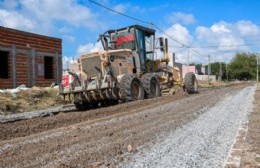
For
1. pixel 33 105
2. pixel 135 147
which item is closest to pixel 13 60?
pixel 33 105

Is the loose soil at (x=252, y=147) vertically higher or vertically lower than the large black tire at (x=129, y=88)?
lower

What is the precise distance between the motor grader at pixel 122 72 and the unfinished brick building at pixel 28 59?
839cm

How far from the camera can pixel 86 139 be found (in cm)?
827

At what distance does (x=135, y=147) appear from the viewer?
7234 mm

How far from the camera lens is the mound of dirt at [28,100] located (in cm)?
1841

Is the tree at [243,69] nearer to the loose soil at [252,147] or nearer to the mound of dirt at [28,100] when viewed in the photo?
the mound of dirt at [28,100]

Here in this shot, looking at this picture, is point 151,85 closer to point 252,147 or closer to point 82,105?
point 82,105

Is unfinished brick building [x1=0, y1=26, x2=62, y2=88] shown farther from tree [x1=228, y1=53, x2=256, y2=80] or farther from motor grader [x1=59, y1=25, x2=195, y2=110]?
tree [x1=228, y1=53, x2=256, y2=80]

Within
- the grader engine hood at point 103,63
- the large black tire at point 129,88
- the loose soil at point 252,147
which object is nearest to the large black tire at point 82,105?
the grader engine hood at point 103,63

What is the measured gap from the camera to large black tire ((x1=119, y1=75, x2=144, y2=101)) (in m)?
16.2

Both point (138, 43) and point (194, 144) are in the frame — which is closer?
point (194, 144)

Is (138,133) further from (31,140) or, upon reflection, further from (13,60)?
(13,60)

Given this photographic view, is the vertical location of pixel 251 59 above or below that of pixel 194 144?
above

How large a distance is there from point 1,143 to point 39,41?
64.3 feet
